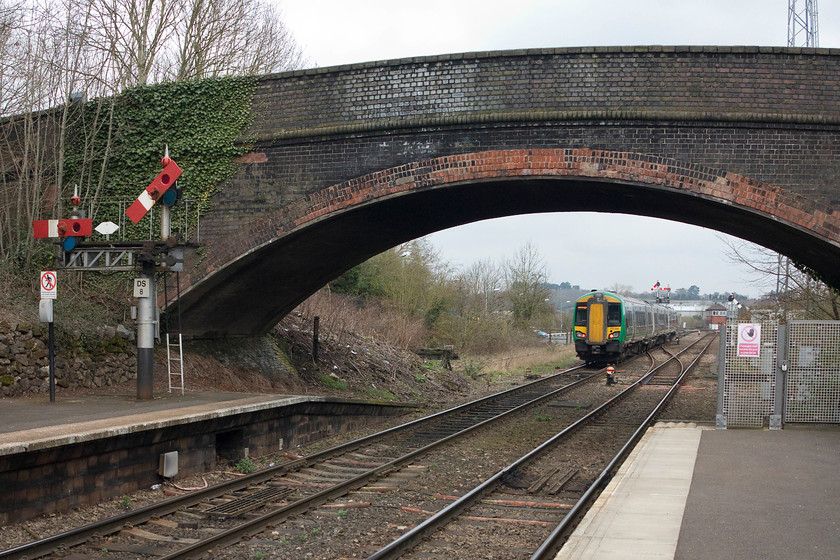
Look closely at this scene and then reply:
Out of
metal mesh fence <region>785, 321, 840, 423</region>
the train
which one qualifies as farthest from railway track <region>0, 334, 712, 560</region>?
the train

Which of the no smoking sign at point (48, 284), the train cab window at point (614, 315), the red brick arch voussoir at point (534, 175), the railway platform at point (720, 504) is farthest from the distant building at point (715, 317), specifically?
the no smoking sign at point (48, 284)

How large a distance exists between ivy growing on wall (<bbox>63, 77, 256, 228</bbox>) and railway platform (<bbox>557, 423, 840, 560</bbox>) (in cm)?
942

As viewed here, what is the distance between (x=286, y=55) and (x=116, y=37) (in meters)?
7.41

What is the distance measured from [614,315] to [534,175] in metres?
17.8

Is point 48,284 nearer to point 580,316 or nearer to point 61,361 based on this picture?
point 61,361

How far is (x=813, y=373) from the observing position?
1147 cm

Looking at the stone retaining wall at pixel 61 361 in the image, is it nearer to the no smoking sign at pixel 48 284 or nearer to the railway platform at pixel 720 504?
the no smoking sign at pixel 48 284

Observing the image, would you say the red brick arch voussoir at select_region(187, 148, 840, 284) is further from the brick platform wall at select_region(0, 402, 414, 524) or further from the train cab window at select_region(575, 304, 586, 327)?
Result: the train cab window at select_region(575, 304, 586, 327)

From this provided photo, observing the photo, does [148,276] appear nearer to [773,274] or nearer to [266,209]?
[266,209]

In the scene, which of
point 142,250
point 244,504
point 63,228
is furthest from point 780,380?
point 63,228

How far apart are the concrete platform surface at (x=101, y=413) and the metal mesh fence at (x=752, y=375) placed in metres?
6.56

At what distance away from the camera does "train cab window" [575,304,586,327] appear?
2922cm

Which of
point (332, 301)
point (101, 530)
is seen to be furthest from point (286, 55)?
point (101, 530)

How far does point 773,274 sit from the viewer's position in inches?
814
